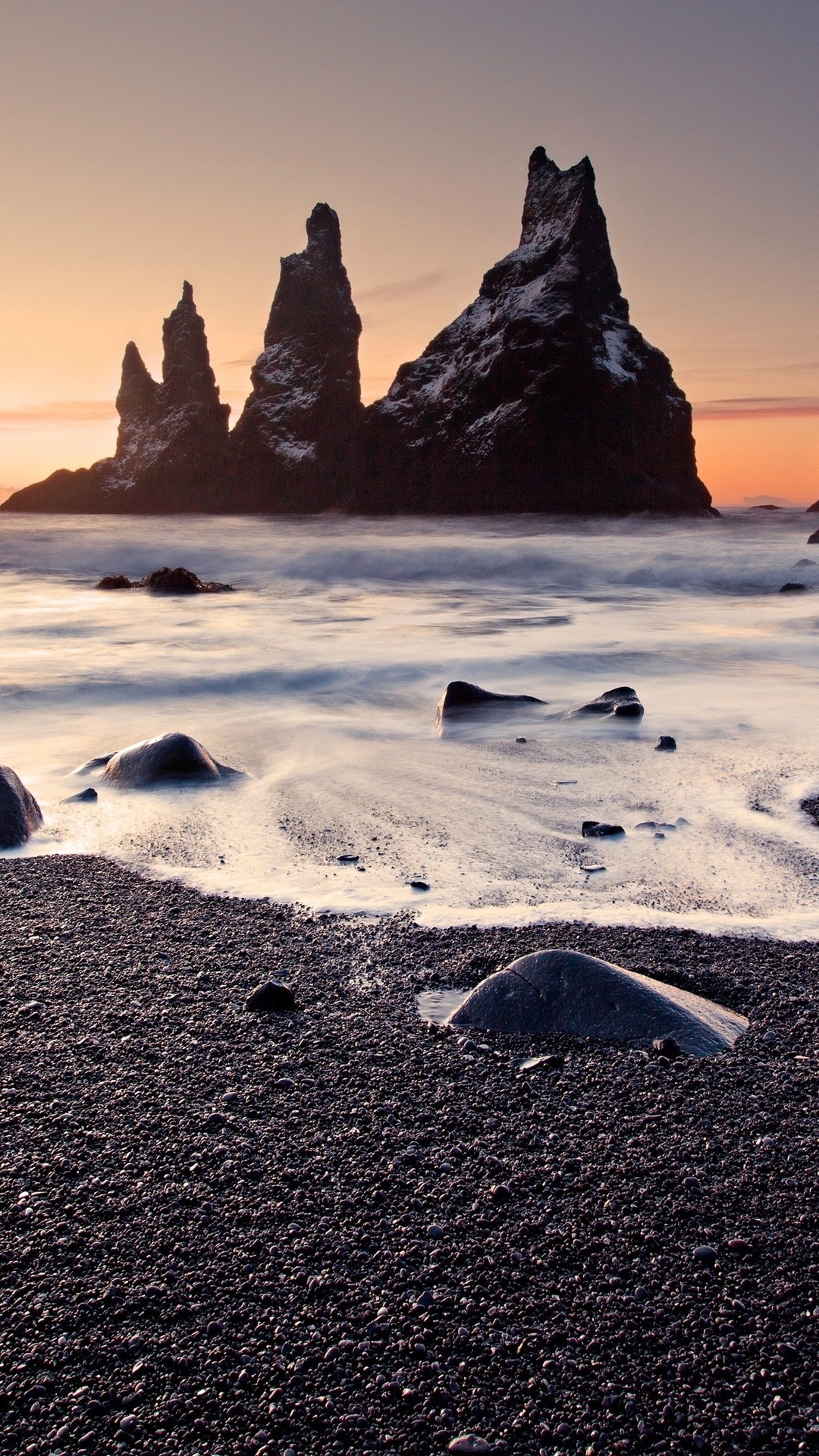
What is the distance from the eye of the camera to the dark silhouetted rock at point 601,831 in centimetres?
482

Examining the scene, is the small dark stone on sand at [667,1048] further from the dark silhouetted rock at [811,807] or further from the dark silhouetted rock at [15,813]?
the dark silhouetted rock at [15,813]

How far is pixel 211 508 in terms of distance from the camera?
10606cm

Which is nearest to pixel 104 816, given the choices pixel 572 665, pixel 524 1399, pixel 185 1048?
pixel 185 1048

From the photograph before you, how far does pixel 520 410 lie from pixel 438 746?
67697 mm

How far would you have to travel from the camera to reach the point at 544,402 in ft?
225

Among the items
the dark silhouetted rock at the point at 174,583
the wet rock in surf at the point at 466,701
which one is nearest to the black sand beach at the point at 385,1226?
the wet rock in surf at the point at 466,701

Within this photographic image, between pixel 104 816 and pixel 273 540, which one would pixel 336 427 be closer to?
pixel 273 540

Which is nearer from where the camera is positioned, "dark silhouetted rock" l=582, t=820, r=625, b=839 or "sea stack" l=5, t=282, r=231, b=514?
"dark silhouetted rock" l=582, t=820, r=625, b=839

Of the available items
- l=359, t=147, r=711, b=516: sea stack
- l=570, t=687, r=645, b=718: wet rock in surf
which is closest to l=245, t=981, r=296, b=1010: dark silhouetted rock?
l=570, t=687, r=645, b=718: wet rock in surf

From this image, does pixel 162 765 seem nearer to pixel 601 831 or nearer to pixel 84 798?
pixel 84 798

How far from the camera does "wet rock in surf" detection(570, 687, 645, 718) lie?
771cm

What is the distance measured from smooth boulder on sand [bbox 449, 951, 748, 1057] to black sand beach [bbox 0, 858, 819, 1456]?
0.29 feet

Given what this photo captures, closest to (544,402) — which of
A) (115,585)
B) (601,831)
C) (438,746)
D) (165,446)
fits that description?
(115,585)

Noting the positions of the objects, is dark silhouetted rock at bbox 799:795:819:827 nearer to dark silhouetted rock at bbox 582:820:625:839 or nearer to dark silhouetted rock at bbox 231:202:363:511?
dark silhouetted rock at bbox 582:820:625:839
